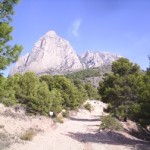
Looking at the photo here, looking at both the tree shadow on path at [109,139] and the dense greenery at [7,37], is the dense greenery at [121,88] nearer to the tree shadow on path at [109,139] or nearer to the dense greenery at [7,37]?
the tree shadow on path at [109,139]

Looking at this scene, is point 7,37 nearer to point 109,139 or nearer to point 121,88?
point 109,139

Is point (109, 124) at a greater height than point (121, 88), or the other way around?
point (121, 88)

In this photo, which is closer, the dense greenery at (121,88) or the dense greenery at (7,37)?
the dense greenery at (7,37)

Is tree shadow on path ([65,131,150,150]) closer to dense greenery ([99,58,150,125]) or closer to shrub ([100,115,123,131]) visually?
shrub ([100,115,123,131])

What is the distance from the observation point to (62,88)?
5672 centimetres

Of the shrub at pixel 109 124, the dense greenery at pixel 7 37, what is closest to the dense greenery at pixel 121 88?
the shrub at pixel 109 124

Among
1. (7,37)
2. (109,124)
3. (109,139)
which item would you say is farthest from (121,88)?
(7,37)

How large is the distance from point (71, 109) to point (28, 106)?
63.9 ft

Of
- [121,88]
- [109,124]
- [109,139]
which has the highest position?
[121,88]

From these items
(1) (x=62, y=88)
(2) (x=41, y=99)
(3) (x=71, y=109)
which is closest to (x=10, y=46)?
(2) (x=41, y=99)

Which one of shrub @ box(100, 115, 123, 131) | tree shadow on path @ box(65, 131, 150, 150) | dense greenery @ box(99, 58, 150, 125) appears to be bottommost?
tree shadow on path @ box(65, 131, 150, 150)

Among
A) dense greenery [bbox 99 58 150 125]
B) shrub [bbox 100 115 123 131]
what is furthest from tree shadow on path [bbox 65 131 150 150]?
dense greenery [bbox 99 58 150 125]

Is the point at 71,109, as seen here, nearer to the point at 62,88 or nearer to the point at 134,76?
the point at 62,88

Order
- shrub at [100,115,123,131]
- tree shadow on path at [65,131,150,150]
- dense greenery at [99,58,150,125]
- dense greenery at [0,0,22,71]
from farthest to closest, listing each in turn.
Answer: dense greenery at [99,58,150,125]
shrub at [100,115,123,131]
tree shadow on path at [65,131,150,150]
dense greenery at [0,0,22,71]
